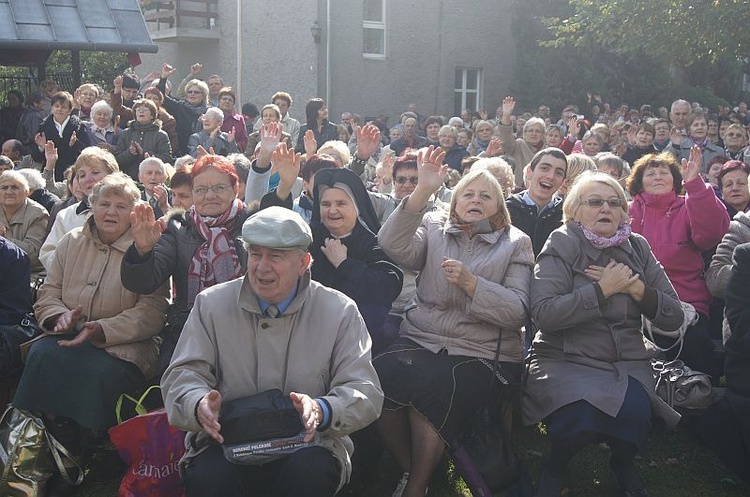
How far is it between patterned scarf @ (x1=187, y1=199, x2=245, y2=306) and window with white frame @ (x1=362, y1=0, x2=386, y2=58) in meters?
18.3

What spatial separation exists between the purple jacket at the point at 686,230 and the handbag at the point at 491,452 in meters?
1.80

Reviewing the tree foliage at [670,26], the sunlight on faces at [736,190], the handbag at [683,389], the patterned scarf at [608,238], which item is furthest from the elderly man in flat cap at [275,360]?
the tree foliage at [670,26]

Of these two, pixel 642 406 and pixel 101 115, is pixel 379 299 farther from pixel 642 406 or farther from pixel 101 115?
pixel 101 115

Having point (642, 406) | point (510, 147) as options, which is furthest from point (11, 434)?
point (510, 147)

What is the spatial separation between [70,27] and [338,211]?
1037 cm

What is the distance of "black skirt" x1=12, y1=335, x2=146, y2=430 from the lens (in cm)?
447

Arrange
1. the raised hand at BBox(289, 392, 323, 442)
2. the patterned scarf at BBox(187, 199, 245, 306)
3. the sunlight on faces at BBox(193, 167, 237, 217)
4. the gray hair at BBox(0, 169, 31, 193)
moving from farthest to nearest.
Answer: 1. the gray hair at BBox(0, 169, 31, 193)
2. the sunlight on faces at BBox(193, 167, 237, 217)
3. the patterned scarf at BBox(187, 199, 245, 306)
4. the raised hand at BBox(289, 392, 323, 442)

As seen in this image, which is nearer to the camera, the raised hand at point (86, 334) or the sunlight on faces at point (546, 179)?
the raised hand at point (86, 334)

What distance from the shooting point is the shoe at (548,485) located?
169 inches

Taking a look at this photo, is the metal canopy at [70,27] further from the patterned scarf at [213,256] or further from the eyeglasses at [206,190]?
the patterned scarf at [213,256]

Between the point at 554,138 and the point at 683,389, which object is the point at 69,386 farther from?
the point at 554,138

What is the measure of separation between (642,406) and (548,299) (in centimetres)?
76

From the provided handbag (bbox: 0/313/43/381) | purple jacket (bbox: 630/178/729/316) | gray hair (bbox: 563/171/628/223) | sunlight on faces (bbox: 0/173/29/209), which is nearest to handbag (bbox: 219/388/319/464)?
handbag (bbox: 0/313/43/381)

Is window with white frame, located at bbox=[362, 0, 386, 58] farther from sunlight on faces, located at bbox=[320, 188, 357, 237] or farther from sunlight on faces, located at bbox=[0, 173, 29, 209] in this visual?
sunlight on faces, located at bbox=[320, 188, 357, 237]
